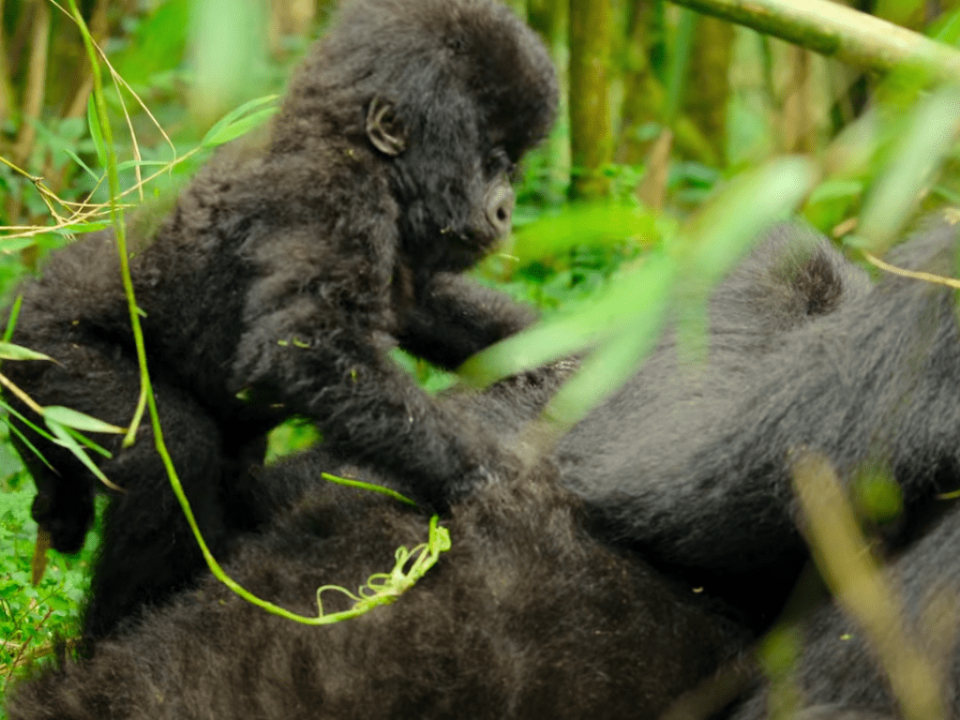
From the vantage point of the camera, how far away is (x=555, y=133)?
369 centimetres

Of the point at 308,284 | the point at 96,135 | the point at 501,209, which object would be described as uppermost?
the point at 96,135

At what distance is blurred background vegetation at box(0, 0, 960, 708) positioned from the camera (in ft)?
3.35

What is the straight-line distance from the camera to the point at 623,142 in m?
5.19

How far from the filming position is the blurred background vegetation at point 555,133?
40.2 inches

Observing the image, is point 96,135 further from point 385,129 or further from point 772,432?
point 772,432

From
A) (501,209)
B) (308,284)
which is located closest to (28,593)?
(308,284)

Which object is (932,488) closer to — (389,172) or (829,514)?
(829,514)

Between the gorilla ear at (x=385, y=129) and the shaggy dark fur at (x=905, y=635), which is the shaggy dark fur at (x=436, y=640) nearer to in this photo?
the shaggy dark fur at (x=905, y=635)

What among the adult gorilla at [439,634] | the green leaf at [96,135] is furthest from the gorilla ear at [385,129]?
the adult gorilla at [439,634]

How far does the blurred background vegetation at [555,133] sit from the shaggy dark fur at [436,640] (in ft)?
1.15

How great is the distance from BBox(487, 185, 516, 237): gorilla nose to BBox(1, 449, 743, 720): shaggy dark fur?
2.23ft

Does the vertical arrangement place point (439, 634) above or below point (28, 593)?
above

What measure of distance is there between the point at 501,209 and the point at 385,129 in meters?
0.26

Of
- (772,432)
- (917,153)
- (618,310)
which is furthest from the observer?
(772,432)
